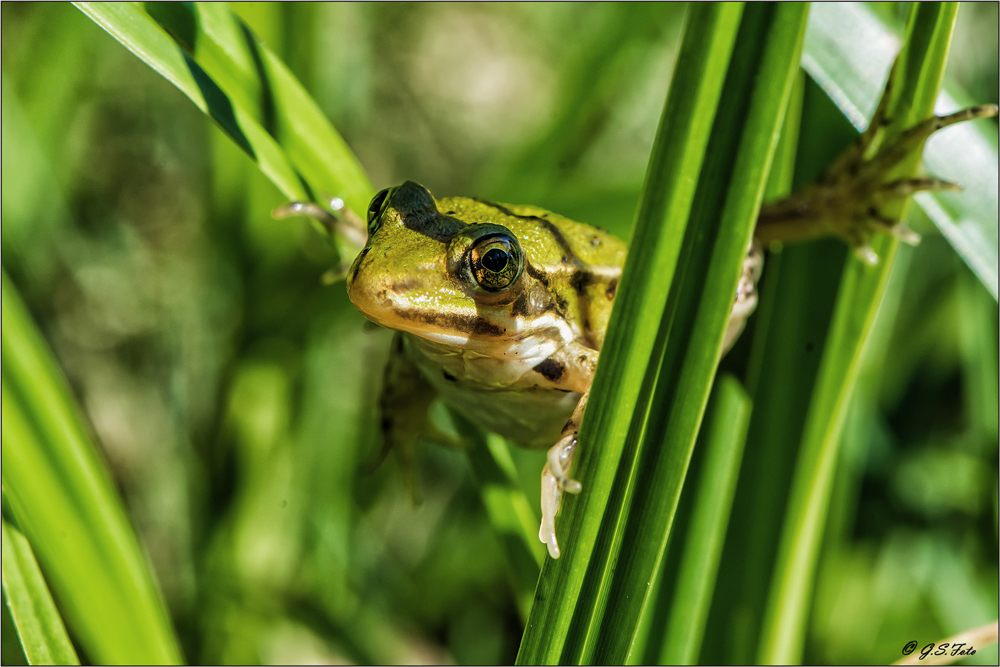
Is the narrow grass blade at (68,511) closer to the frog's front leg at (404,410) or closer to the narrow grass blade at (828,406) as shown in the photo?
the frog's front leg at (404,410)

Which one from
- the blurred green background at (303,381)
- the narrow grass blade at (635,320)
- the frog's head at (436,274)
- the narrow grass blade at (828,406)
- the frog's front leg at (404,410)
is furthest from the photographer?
the blurred green background at (303,381)

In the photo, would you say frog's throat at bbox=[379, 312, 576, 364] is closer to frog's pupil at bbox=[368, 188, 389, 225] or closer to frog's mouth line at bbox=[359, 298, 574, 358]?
frog's mouth line at bbox=[359, 298, 574, 358]

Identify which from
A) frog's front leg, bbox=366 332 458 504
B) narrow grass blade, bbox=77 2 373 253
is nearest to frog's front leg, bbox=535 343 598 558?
frog's front leg, bbox=366 332 458 504

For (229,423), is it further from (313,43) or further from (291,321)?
(313,43)

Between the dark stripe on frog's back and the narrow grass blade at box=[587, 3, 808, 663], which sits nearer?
the narrow grass blade at box=[587, 3, 808, 663]

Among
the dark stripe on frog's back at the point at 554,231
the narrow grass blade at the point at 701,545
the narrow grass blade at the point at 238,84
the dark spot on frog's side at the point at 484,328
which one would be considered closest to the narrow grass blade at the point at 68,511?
the narrow grass blade at the point at 238,84

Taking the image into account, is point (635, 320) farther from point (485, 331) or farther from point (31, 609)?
point (31, 609)
